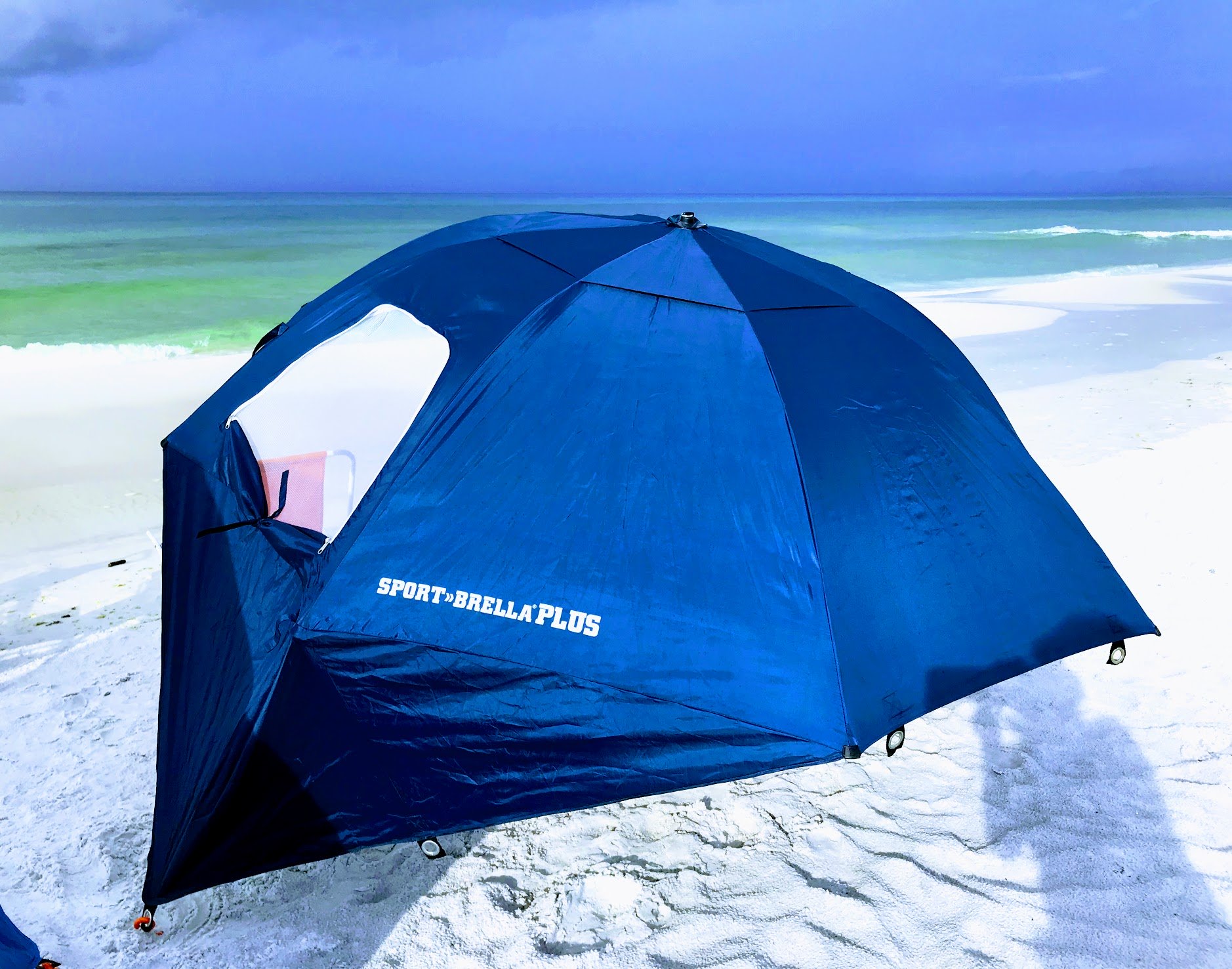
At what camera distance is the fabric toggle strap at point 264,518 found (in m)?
3.21

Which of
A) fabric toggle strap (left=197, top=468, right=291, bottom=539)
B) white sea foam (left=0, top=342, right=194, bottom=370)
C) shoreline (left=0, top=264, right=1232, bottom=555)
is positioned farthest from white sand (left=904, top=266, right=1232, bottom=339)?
white sea foam (left=0, top=342, right=194, bottom=370)

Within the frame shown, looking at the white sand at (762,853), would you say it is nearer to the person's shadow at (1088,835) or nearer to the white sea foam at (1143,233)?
the person's shadow at (1088,835)

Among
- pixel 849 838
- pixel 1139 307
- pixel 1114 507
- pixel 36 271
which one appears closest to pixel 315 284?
pixel 36 271

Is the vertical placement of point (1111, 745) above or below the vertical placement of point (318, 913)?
above

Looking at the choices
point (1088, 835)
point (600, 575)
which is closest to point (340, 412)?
point (600, 575)

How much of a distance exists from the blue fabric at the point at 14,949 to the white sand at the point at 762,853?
0.34m

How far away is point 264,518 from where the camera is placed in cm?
320

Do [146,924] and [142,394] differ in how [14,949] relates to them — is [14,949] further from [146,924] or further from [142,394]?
[142,394]

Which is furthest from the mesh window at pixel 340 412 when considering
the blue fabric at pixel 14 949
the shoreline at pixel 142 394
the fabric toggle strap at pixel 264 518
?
the shoreline at pixel 142 394

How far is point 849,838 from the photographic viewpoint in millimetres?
3168

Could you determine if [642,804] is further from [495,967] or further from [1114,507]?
[1114,507]

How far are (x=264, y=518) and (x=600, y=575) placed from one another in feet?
4.37

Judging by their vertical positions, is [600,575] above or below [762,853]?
above

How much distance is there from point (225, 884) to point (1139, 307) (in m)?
18.2
